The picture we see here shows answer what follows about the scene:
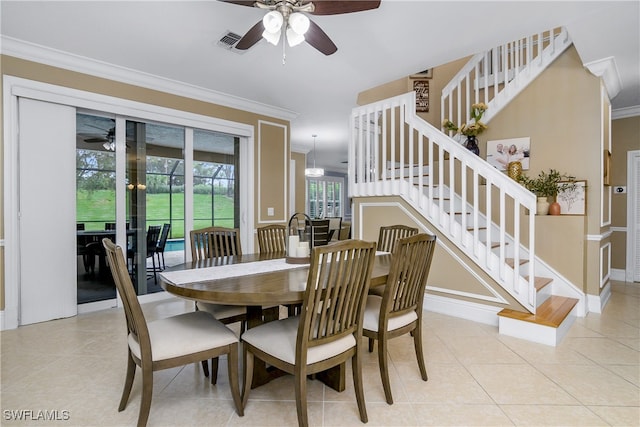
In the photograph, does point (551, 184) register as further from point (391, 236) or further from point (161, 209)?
point (161, 209)

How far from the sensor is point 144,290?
399cm

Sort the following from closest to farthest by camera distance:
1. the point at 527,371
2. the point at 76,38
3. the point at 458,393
→ 1. the point at 458,393
2. the point at 527,371
3. the point at 76,38

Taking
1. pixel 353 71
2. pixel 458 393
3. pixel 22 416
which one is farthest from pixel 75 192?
pixel 458 393

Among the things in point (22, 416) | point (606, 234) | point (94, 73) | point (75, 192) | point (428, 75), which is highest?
point (428, 75)

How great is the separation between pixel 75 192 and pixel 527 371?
436 centimetres

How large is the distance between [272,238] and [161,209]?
5.98 ft

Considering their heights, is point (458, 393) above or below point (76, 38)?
below

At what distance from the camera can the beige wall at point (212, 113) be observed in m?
3.12

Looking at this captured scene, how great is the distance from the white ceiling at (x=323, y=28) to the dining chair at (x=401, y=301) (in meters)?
1.88

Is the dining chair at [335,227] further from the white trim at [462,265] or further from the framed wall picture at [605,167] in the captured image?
the framed wall picture at [605,167]

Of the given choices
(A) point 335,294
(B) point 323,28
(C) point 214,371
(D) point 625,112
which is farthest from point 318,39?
(D) point 625,112

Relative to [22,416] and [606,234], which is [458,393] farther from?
[606,234]

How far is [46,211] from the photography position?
3.25 m

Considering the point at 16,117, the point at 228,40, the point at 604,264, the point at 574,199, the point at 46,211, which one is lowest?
the point at 604,264
